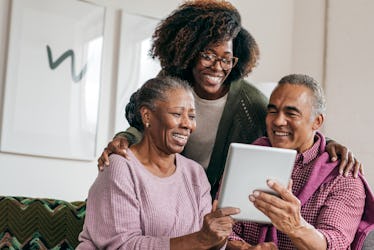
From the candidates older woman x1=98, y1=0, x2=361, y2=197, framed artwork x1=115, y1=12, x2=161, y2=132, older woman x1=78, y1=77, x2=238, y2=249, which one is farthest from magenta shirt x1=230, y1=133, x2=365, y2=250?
framed artwork x1=115, y1=12, x2=161, y2=132

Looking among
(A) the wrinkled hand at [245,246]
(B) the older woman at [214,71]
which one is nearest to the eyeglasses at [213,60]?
(B) the older woman at [214,71]

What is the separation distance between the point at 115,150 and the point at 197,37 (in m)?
0.60

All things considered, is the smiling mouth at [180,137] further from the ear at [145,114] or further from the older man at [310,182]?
the older man at [310,182]

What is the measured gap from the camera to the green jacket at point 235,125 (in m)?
2.34

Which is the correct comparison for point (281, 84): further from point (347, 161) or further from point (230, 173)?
point (230, 173)

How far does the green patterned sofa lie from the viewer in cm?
228

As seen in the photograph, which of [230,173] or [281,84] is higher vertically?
[281,84]

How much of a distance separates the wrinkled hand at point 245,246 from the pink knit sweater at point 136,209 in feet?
0.40

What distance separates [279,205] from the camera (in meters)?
1.68

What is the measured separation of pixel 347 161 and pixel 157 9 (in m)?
2.19

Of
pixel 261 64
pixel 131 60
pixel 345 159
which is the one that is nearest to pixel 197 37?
pixel 345 159

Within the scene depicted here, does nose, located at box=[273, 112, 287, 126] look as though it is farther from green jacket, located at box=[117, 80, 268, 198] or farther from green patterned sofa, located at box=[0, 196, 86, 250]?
green patterned sofa, located at box=[0, 196, 86, 250]

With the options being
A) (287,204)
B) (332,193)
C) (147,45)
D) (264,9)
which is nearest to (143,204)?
(287,204)

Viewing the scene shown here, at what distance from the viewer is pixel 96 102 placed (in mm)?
3551
